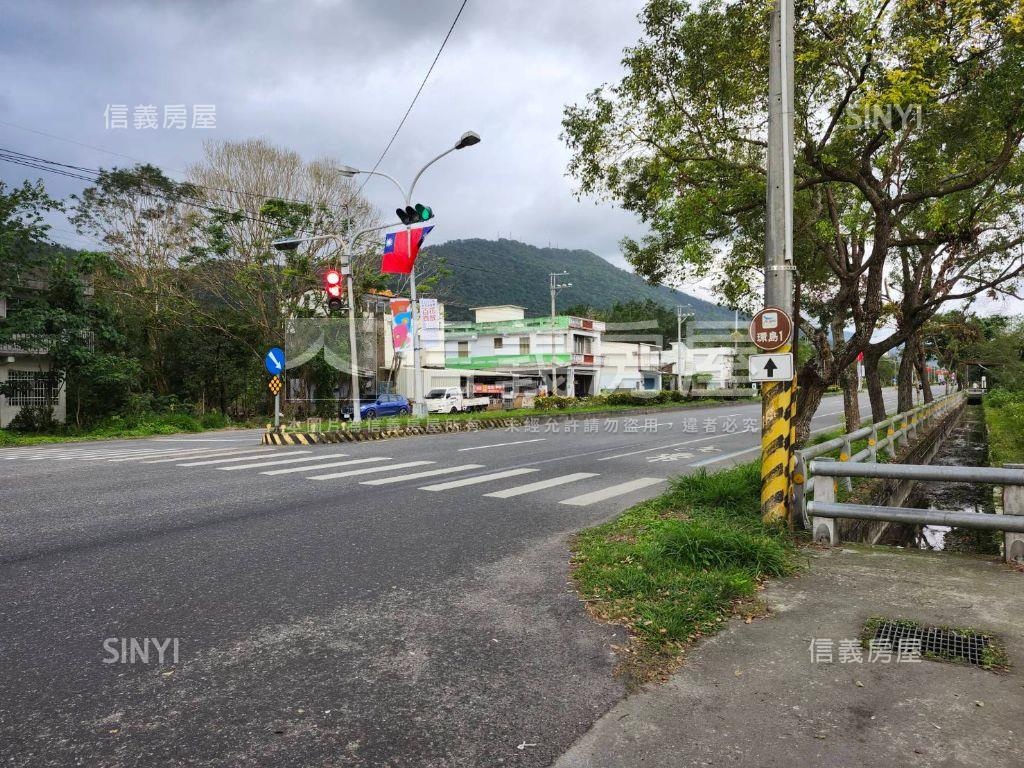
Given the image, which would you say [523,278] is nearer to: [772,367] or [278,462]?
[278,462]

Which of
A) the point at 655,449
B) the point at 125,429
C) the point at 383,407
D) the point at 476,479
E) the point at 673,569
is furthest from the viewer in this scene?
the point at 383,407

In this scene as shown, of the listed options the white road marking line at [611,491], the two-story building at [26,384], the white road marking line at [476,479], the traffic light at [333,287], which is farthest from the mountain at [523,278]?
the white road marking line at [611,491]

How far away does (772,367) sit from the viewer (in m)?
6.27

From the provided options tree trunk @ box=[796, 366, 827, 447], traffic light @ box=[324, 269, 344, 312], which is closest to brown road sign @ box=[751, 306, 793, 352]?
tree trunk @ box=[796, 366, 827, 447]

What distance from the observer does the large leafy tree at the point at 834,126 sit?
8812mm

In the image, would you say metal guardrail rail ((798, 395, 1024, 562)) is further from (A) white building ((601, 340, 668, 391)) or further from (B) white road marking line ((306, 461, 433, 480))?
(A) white building ((601, 340, 668, 391))

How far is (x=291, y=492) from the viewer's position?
9414 millimetres

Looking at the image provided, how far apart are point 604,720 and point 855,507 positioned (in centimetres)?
402

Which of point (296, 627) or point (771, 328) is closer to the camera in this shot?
point (296, 627)

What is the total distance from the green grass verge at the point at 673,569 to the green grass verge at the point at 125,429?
2244 centimetres

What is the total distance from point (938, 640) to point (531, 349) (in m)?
45.9

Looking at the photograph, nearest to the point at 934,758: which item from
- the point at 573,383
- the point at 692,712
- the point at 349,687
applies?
the point at 692,712

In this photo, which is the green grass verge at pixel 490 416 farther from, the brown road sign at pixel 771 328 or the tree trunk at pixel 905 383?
the brown road sign at pixel 771 328

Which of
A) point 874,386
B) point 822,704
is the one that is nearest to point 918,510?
point 822,704
